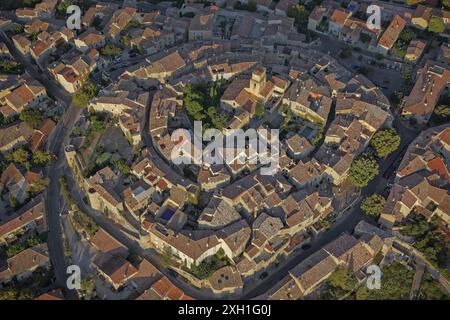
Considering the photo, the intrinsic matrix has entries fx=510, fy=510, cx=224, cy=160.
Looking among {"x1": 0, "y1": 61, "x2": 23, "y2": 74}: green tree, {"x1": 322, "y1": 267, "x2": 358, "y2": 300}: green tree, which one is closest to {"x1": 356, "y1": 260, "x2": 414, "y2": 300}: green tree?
{"x1": 322, "y1": 267, "x2": 358, "y2": 300}: green tree

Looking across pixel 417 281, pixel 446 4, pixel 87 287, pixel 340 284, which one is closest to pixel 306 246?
pixel 340 284

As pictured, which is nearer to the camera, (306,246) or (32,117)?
(306,246)

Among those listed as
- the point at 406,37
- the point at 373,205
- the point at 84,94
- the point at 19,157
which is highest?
the point at 406,37

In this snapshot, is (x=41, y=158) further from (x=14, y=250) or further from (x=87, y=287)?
(x=87, y=287)

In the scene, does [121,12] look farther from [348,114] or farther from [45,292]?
[45,292]

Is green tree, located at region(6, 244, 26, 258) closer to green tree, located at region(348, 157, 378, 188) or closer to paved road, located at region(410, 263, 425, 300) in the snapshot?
green tree, located at region(348, 157, 378, 188)

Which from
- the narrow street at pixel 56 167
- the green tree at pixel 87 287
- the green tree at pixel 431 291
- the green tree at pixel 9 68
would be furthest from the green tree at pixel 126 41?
the green tree at pixel 431 291

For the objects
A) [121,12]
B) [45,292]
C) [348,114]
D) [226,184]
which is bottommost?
[45,292]
